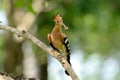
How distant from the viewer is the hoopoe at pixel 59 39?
3443 millimetres

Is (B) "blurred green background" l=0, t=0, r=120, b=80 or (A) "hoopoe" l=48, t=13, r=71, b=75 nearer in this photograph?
(A) "hoopoe" l=48, t=13, r=71, b=75

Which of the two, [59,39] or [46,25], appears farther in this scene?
[46,25]

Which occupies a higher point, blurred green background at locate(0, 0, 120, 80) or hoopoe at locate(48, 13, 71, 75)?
blurred green background at locate(0, 0, 120, 80)

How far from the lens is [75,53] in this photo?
15086 mm

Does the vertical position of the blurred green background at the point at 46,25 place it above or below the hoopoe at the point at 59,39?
above

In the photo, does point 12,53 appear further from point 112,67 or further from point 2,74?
point 112,67

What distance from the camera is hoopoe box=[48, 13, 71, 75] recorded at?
3443 millimetres

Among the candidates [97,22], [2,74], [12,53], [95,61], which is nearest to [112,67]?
[95,61]

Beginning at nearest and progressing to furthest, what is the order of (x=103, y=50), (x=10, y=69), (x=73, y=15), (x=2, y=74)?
1. (x=2, y=74)
2. (x=10, y=69)
3. (x=73, y=15)
4. (x=103, y=50)

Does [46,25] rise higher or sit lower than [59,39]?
higher

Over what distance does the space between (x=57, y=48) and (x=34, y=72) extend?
6.70 metres

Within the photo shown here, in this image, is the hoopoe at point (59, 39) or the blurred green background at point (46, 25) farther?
the blurred green background at point (46, 25)

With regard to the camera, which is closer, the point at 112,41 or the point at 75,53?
the point at 112,41

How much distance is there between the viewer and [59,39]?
3492 millimetres
